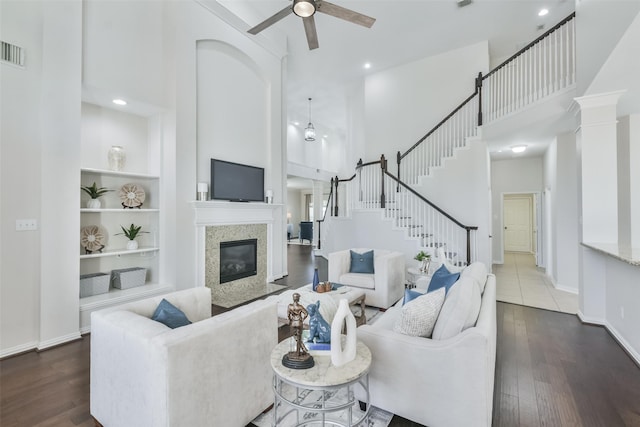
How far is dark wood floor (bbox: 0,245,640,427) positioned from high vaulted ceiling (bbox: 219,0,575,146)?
17.7 feet

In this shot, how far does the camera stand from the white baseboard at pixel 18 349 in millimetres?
2807

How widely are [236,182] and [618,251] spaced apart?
16.6ft

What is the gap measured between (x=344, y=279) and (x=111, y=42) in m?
4.35

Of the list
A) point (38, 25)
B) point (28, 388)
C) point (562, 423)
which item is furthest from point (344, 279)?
point (38, 25)

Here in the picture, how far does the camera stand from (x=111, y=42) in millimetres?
3584

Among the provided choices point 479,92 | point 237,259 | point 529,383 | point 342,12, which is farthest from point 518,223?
point 342,12

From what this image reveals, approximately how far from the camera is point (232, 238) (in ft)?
16.2

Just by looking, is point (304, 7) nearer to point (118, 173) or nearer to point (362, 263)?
point (118, 173)

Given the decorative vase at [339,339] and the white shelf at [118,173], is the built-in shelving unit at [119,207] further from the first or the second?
the decorative vase at [339,339]

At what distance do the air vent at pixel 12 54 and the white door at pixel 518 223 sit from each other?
38.0 ft

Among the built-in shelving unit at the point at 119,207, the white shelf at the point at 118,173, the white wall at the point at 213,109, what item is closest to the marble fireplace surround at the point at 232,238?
the white wall at the point at 213,109

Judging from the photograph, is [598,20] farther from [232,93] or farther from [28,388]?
[28,388]

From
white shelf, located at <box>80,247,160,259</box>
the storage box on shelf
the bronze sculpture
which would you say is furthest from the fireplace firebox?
the bronze sculpture

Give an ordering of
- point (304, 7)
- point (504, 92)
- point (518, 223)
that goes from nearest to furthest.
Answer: point (304, 7) < point (504, 92) < point (518, 223)
